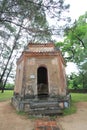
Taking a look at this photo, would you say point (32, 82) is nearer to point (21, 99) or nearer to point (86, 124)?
point (21, 99)

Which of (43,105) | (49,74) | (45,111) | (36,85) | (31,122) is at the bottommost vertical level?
(31,122)

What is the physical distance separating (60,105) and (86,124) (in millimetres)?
2998

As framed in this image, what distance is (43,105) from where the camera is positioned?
456 inches

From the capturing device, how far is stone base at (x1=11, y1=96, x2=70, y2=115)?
11109 millimetres

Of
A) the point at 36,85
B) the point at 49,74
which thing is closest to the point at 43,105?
the point at 36,85

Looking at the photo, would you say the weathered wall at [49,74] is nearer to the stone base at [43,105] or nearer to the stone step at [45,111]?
the stone base at [43,105]

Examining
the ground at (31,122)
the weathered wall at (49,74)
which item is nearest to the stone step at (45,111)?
the ground at (31,122)

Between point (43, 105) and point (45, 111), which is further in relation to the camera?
point (43, 105)

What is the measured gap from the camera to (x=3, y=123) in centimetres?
955

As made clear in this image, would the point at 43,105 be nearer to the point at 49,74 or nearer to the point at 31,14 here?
the point at 49,74

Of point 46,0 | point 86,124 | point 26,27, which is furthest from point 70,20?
point 86,124

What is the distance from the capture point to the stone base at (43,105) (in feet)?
36.4

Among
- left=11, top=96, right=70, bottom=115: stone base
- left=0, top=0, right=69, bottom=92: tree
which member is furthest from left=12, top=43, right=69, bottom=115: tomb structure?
left=0, top=0, right=69, bottom=92: tree

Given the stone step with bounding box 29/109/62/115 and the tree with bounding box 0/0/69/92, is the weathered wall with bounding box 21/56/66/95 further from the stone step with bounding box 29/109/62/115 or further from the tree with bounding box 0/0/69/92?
the tree with bounding box 0/0/69/92
